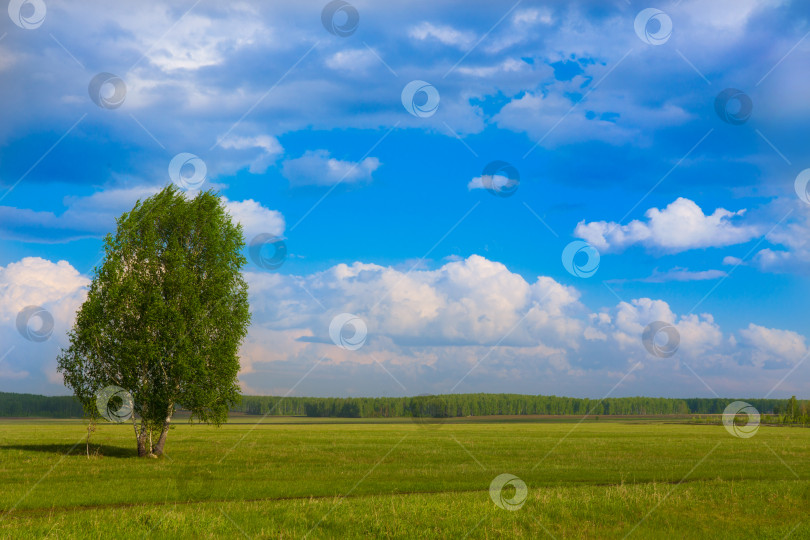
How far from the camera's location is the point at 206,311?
45.4 meters

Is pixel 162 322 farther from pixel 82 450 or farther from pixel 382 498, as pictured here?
pixel 382 498

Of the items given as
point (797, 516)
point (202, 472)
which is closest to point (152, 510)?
point (202, 472)

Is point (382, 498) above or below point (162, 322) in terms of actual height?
below

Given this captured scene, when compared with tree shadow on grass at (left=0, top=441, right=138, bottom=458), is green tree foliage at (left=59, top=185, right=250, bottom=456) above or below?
above

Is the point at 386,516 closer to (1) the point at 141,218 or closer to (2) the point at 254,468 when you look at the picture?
(2) the point at 254,468

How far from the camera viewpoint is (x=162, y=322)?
4362 cm

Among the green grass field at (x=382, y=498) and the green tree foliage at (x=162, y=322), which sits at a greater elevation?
the green tree foliage at (x=162, y=322)

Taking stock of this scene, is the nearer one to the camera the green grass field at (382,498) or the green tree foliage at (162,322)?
the green grass field at (382,498)

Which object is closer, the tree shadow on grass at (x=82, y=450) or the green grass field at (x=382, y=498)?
the green grass field at (x=382, y=498)

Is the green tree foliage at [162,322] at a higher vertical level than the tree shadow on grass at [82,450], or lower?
higher

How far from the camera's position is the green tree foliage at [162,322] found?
43.4 m

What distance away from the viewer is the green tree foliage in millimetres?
43375

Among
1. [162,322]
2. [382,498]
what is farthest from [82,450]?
[382,498]

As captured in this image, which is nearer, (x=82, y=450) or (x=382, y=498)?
(x=382, y=498)
